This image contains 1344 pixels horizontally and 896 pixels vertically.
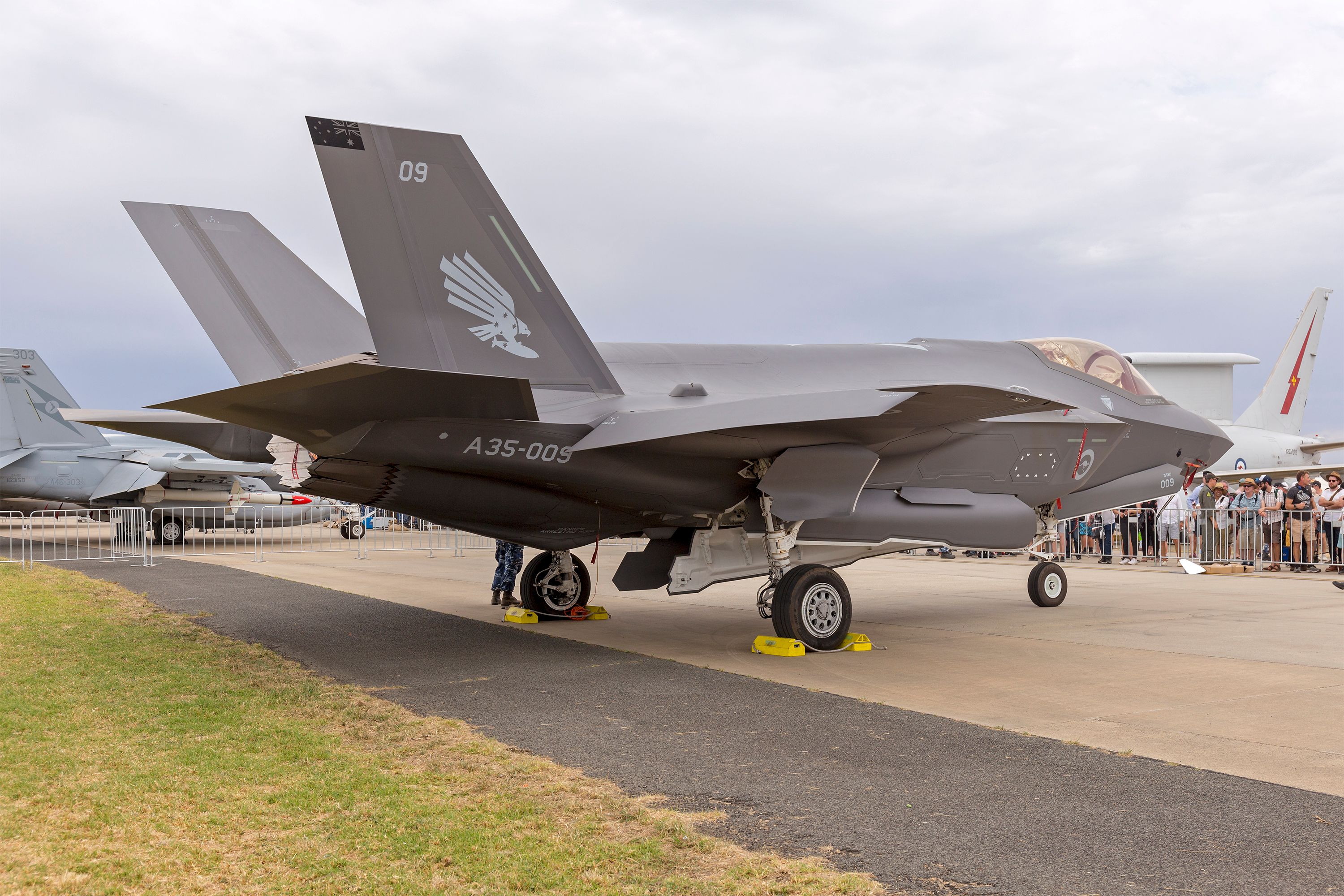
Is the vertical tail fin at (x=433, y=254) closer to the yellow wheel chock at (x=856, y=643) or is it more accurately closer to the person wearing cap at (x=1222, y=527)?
the yellow wheel chock at (x=856, y=643)

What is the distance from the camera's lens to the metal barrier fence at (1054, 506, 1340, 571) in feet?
51.4

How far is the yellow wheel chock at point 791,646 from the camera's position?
771cm

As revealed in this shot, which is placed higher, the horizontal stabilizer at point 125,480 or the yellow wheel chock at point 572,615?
the horizontal stabilizer at point 125,480

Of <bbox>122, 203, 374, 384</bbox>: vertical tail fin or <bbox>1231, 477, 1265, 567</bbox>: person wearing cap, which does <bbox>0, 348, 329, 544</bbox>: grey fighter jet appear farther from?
<bbox>1231, 477, 1265, 567</bbox>: person wearing cap

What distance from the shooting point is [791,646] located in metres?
7.73

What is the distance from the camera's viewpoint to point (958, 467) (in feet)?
29.8

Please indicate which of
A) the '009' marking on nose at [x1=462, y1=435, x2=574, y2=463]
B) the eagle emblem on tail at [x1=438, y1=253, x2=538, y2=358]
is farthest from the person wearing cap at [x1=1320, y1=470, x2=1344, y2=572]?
the eagle emblem on tail at [x1=438, y1=253, x2=538, y2=358]

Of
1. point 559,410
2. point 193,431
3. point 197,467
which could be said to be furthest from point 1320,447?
point 197,467

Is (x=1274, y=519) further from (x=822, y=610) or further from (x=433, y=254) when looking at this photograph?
(x=433, y=254)

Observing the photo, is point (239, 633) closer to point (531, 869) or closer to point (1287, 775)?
point (531, 869)

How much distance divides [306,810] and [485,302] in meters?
4.16

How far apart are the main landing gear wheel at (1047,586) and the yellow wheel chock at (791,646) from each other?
393 centimetres

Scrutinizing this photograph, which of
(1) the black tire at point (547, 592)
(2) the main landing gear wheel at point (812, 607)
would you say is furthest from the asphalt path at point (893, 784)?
(1) the black tire at point (547, 592)

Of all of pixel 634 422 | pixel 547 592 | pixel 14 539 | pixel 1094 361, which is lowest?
pixel 14 539
